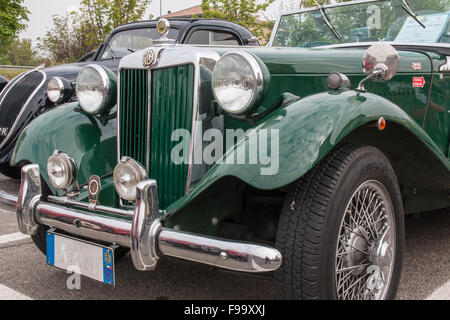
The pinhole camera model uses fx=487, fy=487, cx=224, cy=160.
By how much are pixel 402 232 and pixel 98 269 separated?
4.43 feet

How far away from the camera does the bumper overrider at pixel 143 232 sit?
1648 mm

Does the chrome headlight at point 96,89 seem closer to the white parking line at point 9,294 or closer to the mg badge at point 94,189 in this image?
the mg badge at point 94,189

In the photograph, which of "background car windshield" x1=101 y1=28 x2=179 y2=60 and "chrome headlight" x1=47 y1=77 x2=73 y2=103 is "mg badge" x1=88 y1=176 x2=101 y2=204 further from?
"background car windshield" x1=101 y1=28 x2=179 y2=60

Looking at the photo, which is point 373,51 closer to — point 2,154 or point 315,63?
point 315,63

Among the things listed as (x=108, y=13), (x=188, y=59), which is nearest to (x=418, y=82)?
(x=188, y=59)

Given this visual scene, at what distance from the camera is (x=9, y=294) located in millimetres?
2438

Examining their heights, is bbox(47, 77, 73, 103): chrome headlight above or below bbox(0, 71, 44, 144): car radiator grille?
above

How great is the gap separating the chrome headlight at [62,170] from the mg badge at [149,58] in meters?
0.58

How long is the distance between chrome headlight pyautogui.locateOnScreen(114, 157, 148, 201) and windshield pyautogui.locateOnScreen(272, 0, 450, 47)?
2132 millimetres

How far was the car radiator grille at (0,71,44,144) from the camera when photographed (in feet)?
16.3

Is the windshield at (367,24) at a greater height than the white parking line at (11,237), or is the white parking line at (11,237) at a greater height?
the windshield at (367,24)

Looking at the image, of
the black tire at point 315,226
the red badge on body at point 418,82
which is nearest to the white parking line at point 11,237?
the black tire at point 315,226

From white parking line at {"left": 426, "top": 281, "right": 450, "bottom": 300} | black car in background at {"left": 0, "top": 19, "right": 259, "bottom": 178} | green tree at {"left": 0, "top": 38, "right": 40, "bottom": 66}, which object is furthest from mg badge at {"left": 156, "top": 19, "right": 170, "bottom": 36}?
green tree at {"left": 0, "top": 38, "right": 40, "bottom": 66}

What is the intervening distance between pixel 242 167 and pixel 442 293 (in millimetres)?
1400
